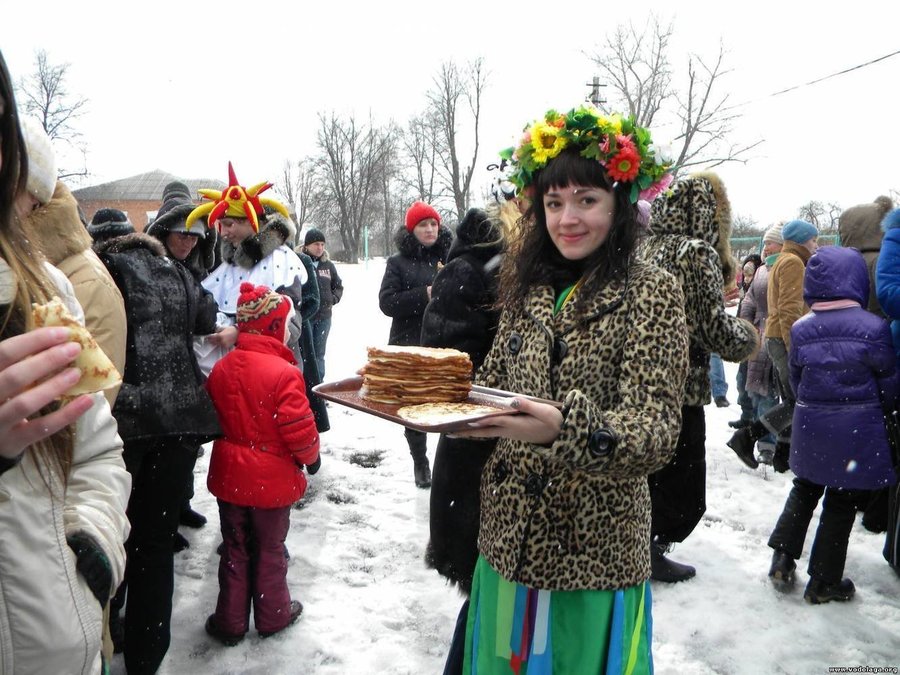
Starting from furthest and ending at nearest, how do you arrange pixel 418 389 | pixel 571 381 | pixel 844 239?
pixel 844 239 → pixel 418 389 → pixel 571 381

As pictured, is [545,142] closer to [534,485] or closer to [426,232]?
[534,485]

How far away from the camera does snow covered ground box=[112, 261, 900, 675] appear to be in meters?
3.12

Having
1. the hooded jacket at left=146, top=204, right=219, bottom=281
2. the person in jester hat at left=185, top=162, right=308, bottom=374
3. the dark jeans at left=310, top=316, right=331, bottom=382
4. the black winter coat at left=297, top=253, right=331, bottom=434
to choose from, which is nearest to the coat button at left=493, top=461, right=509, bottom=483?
the hooded jacket at left=146, top=204, right=219, bottom=281

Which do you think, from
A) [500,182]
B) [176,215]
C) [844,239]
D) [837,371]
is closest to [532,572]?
[500,182]

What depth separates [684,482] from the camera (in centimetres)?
346

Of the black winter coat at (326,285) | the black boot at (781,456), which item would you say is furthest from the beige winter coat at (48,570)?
the black winter coat at (326,285)

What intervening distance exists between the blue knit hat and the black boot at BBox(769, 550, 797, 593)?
9.44 feet

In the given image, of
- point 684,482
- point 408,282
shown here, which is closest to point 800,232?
point 684,482

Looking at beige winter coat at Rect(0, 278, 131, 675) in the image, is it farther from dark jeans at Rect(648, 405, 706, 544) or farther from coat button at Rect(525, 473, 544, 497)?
dark jeans at Rect(648, 405, 706, 544)

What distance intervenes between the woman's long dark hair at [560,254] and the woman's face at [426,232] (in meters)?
3.47

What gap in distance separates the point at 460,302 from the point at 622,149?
1119 millimetres

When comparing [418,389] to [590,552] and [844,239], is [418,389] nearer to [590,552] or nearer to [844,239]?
[590,552]

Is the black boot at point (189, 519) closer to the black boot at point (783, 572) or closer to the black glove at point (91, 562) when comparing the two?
the black glove at point (91, 562)

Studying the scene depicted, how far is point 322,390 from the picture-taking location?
1.97m
